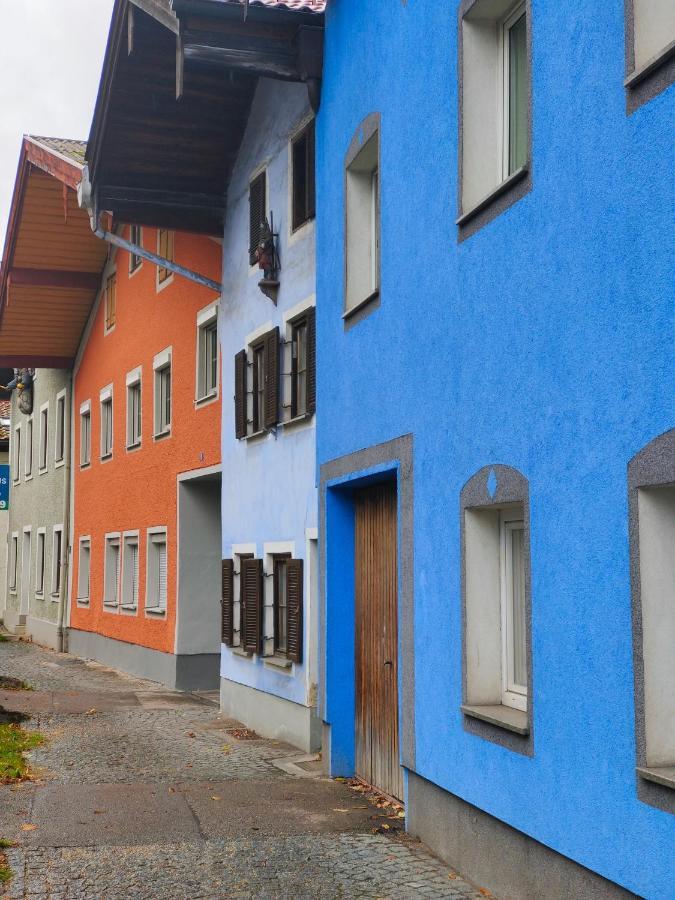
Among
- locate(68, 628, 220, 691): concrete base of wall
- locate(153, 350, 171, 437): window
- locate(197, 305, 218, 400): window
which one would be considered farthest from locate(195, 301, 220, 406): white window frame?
locate(68, 628, 220, 691): concrete base of wall

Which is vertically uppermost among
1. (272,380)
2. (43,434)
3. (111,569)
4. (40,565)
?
(43,434)

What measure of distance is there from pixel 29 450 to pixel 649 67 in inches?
1172

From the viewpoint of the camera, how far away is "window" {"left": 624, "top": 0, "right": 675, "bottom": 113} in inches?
200

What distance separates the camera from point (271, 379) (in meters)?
13.4

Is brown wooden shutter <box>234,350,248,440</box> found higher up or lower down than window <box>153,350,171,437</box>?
lower down

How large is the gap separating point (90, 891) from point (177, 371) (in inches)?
497

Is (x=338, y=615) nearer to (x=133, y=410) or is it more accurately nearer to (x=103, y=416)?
(x=133, y=410)

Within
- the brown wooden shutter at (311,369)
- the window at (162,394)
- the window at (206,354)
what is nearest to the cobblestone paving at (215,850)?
the brown wooden shutter at (311,369)

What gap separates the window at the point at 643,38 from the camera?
509 centimetres

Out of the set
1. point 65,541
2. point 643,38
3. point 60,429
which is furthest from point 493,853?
point 60,429

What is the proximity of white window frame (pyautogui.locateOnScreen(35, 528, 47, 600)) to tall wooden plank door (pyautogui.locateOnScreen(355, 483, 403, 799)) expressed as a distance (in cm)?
2129

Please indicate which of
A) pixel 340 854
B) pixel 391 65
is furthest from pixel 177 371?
pixel 340 854

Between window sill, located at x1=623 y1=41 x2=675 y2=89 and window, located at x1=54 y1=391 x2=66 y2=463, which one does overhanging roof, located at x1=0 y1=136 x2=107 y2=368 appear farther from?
window sill, located at x1=623 y1=41 x2=675 y2=89

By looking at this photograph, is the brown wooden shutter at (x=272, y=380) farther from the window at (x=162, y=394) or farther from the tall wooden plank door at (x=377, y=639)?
the window at (x=162, y=394)
